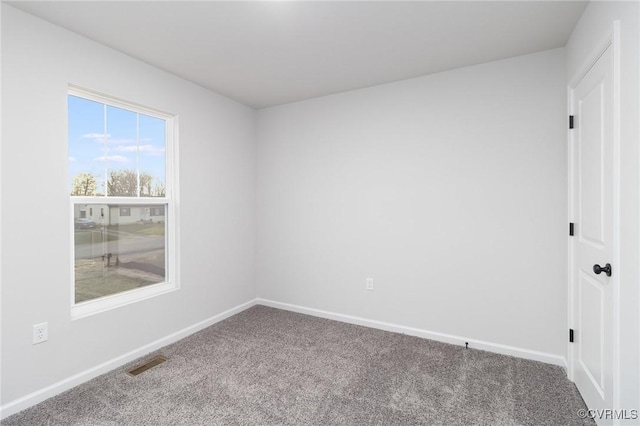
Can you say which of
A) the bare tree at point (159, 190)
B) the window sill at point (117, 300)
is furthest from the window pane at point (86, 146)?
the window sill at point (117, 300)

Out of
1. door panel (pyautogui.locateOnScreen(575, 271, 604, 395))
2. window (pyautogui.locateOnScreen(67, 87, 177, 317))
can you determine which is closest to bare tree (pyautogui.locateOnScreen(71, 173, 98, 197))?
window (pyautogui.locateOnScreen(67, 87, 177, 317))

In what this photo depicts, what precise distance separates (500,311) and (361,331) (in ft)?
4.27

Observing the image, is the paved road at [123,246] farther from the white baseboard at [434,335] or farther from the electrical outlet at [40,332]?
the white baseboard at [434,335]

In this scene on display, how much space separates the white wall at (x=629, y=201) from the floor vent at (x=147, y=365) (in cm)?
301

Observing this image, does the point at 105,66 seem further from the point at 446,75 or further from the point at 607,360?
the point at 607,360

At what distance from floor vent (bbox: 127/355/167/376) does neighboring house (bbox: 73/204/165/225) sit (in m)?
1.19

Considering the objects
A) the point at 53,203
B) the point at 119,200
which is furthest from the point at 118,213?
the point at 53,203

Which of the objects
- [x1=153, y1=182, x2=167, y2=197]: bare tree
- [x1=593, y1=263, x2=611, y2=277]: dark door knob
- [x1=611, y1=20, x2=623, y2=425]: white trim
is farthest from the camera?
[x1=153, y1=182, x2=167, y2=197]: bare tree

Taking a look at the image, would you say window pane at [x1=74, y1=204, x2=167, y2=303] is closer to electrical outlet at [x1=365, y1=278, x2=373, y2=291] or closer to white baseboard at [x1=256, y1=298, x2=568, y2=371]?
white baseboard at [x1=256, y1=298, x2=568, y2=371]

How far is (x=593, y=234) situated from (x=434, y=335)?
162 cm

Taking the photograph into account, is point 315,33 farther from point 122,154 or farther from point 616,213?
point 616,213

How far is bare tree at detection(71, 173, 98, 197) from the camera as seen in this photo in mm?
2383

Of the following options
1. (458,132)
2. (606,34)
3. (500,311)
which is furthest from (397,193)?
(606,34)

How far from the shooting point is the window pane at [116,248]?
2.45 m
